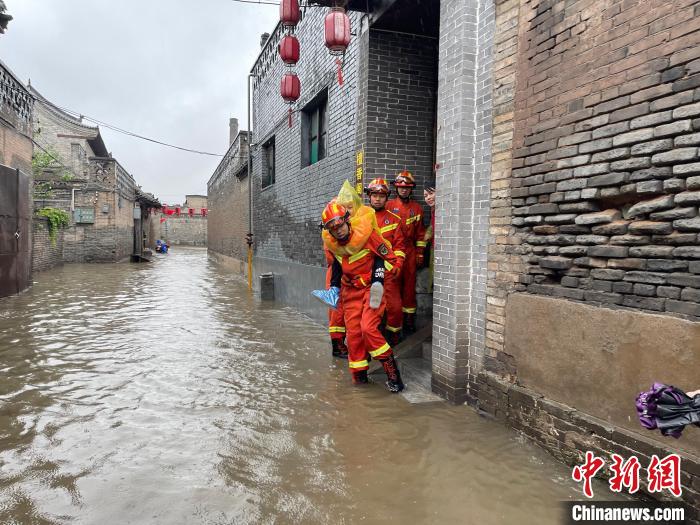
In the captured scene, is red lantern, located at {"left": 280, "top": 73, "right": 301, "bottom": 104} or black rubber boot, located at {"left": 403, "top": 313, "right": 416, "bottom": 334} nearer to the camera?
black rubber boot, located at {"left": 403, "top": 313, "right": 416, "bottom": 334}

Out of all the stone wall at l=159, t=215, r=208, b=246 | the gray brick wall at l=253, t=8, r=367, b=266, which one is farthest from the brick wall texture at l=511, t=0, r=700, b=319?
the stone wall at l=159, t=215, r=208, b=246

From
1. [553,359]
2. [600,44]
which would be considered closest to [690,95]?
[600,44]

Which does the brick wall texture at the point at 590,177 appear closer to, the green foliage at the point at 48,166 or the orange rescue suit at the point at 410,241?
the orange rescue suit at the point at 410,241

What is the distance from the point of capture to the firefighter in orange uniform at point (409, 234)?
18.4 feet

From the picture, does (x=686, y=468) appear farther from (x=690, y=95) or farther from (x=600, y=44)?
(x=600, y=44)

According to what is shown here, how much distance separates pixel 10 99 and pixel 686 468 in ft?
44.7

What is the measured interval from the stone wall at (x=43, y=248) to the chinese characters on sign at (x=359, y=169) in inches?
518

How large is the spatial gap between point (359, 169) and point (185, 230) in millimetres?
46655

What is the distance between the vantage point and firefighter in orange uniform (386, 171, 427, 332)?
18.4 ft

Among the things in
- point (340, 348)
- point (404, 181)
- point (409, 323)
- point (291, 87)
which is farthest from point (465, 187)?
point (291, 87)

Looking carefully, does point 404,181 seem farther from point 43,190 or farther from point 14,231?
point 43,190

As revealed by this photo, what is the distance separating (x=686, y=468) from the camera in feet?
8.03

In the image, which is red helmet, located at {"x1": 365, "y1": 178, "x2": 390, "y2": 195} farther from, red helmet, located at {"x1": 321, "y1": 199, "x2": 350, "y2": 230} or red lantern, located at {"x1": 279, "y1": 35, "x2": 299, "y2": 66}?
red lantern, located at {"x1": 279, "y1": 35, "x2": 299, "y2": 66}

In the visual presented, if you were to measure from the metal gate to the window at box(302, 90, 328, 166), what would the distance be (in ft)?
20.3
